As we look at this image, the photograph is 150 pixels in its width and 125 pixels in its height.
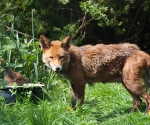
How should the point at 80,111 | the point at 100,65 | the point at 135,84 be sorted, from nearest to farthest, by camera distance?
the point at 80,111 < the point at 135,84 < the point at 100,65

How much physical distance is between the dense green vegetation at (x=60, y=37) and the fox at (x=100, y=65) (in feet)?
1.10

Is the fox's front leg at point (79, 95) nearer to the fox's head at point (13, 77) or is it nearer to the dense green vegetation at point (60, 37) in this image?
the dense green vegetation at point (60, 37)

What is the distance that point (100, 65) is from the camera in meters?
7.32

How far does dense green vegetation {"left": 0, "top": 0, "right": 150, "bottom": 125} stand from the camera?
19.4 feet

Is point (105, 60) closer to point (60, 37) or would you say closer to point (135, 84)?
point (135, 84)

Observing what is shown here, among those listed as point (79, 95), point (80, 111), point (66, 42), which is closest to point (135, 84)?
point (79, 95)

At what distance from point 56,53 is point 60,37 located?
318 centimetres

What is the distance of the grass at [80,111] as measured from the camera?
18.4 feet

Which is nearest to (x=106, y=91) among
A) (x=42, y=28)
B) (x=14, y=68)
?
(x=14, y=68)

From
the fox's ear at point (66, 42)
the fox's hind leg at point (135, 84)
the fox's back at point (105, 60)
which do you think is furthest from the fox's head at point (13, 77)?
the fox's hind leg at point (135, 84)

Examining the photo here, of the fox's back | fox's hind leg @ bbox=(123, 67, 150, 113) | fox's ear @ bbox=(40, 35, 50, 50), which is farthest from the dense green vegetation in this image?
fox's ear @ bbox=(40, 35, 50, 50)

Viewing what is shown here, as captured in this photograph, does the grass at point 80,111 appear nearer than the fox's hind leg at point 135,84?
Yes

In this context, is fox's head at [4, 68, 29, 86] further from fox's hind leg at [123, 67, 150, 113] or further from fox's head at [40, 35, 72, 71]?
fox's hind leg at [123, 67, 150, 113]

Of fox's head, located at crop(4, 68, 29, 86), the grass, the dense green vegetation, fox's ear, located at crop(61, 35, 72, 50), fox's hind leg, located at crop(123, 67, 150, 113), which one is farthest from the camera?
fox's head, located at crop(4, 68, 29, 86)
